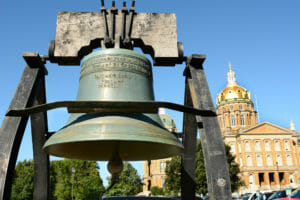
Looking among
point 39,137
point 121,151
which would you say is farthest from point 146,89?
point 39,137

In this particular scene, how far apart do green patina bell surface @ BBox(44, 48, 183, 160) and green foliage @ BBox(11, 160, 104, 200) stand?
123 feet

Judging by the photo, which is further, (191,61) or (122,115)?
(191,61)

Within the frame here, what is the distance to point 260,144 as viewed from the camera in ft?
207

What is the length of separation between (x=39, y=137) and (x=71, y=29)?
1593 millimetres

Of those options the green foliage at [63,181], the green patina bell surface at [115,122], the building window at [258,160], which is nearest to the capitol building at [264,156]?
the building window at [258,160]

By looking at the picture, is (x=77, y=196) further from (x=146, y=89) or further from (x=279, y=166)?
(x=279, y=166)

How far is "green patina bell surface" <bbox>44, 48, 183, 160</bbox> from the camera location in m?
2.71

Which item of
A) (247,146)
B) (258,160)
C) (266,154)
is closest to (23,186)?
(247,146)

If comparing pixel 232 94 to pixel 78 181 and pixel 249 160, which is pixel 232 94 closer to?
pixel 249 160

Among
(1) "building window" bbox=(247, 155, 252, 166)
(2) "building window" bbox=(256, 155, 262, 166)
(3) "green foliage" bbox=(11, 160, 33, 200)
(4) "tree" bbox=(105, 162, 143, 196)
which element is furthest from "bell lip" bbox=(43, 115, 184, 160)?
(2) "building window" bbox=(256, 155, 262, 166)

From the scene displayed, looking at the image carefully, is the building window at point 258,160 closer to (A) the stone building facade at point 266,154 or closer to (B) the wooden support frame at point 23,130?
(A) the stone building facade at point 266,154

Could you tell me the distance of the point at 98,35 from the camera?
3.94 m

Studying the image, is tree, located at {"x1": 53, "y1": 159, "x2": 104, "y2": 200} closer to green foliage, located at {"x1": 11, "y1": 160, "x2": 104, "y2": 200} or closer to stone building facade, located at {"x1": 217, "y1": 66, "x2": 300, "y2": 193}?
green foliage, located at {"x1": 11, "y1": 160, "x2": 104, "y2": 200}

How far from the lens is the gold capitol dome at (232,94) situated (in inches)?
3007
